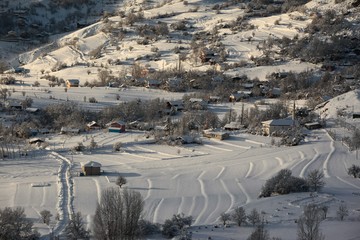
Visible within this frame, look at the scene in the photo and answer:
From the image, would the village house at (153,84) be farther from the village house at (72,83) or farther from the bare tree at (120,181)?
the bare tree at (120,181)

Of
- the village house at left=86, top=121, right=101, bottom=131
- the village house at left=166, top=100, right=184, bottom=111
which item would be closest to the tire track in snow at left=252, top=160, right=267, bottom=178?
the village house at left=86, top=121, right=101, bottom=131

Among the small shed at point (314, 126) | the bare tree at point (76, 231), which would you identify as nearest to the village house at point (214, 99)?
the small shed at point (314, 126)

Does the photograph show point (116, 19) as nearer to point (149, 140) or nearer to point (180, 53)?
point (180, 53)

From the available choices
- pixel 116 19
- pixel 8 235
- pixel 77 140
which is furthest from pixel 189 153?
pixel 116 19

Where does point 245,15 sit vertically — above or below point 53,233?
above

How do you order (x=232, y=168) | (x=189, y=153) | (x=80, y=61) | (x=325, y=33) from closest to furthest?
(x=232, y=168) < (x=189, y=153) < (x=325, y=33) < (x=80, y=61)
